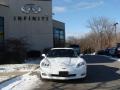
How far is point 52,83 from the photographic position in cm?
1422

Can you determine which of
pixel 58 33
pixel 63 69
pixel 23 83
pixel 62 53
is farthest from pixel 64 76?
pixel 58 33

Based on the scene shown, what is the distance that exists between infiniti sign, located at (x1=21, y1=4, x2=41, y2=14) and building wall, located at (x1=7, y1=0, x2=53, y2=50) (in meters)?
0.34

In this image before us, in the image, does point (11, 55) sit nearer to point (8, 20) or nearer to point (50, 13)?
point (8, 20)

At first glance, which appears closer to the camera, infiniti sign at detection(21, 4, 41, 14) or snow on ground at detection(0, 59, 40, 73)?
snow on ground at detection(0, 59, 40, 73)

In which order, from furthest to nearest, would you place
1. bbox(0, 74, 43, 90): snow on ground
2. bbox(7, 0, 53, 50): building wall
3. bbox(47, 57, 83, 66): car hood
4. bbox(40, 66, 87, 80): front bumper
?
bbox(7, 0, 53, 50): building wall
bbox(47, 57, 83, 66): car hood
bbox(40, 66, 87, 80): front bumper
bbox(0, 74, 43, 90): snow on ground

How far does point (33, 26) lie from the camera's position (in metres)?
40.7

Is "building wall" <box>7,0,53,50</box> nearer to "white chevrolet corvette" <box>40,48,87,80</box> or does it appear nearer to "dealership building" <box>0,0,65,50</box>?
"dealership building" <box>0,0,65,50</box>

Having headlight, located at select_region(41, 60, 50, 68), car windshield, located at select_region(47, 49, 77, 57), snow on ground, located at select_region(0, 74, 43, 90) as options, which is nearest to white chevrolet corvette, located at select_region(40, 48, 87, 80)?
Result: headlight, located at select_region(41, 60, 50, 68)

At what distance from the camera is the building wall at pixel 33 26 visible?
39.7m

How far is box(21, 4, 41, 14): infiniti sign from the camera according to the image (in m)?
40.3

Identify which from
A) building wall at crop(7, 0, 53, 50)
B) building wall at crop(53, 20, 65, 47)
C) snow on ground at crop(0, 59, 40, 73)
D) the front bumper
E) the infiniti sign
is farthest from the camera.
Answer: building wall at crop(53, 20, 65, 47)

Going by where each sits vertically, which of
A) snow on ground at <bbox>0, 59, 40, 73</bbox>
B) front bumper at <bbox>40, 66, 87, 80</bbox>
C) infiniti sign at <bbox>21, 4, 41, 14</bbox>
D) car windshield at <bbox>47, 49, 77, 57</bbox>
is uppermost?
infiniti sign at <bbox>21, 4, 41, 14</bbox>

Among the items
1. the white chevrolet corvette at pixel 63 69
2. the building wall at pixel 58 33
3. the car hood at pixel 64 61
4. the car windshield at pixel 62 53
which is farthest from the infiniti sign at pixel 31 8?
the white chevrolet corvette at pixel 63 69

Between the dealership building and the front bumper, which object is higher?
the dealership building
